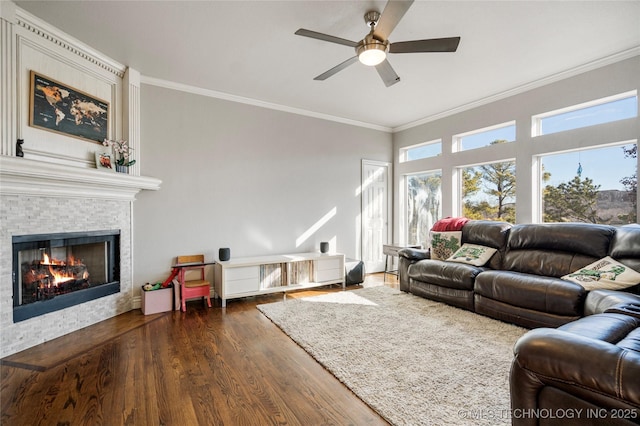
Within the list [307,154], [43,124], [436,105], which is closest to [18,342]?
[43,124]

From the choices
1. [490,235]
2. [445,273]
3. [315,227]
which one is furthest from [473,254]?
[315,227]

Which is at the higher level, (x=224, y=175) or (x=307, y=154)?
Result: (x=307, y=154)

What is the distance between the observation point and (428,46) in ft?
7.60

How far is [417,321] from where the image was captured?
299cm

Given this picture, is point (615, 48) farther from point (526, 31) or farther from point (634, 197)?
point (634, 197)

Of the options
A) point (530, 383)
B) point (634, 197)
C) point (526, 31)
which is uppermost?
point (526, 31)

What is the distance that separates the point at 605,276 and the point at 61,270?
503 cm

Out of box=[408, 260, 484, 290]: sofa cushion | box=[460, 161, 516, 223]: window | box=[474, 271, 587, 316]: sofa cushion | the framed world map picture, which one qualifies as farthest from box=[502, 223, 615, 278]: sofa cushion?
the framed world map picture

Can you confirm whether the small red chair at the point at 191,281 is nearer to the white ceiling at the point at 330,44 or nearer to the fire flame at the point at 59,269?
the fire flame at the point at 59,269

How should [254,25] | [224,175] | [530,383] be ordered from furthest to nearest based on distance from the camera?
1. [224,175]
2. [254,25]
3. [530,383]

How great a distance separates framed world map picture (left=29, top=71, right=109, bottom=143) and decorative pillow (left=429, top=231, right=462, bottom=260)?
4258 mm

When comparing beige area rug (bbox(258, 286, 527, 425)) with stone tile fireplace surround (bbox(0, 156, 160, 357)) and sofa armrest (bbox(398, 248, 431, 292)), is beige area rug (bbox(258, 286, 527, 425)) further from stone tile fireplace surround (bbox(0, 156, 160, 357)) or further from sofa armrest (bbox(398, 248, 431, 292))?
stone tile fireplace surround (bbox(0, 156, 160, 357))

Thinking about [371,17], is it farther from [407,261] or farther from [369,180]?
[369,180]

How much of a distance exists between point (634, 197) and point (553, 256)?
1060 mm
